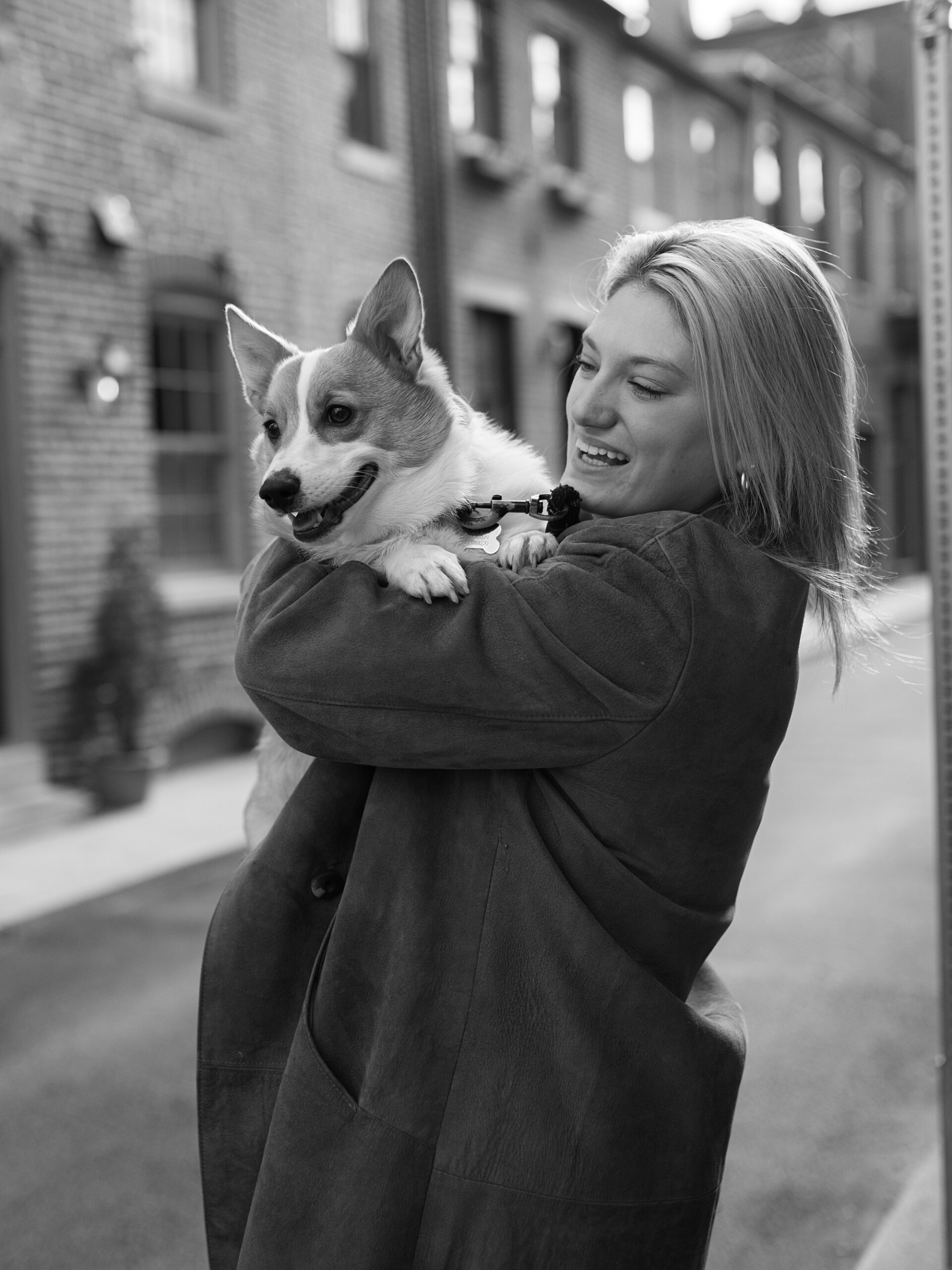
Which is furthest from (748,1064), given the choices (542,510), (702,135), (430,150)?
(702,135)

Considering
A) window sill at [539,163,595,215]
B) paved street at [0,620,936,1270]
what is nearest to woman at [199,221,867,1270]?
paved street at [0,620,936,1270]

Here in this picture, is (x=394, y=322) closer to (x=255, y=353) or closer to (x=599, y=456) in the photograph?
(x=255, y=353)

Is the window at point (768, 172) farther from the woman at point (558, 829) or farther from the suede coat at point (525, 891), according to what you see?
the suede coat at point (525, 891)

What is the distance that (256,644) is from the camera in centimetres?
171

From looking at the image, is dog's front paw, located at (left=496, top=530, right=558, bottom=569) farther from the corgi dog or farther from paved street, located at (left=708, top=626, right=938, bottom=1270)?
paved street, located at (left=708, top=626, right=938, bottom=1270)

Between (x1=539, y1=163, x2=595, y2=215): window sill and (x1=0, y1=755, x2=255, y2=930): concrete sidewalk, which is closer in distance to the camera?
(x1=0, y1=755, x2=255, y2=930): concrete sidewalk

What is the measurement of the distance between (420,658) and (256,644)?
0.24 meters

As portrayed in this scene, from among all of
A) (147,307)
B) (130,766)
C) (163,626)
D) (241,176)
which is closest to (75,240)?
(147,307)

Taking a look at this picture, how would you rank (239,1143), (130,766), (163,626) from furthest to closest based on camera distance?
(163,626) < (130,766) < (239,1143)

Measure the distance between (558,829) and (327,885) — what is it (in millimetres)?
353

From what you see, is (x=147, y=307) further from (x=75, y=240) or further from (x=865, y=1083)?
(x=865, y=1083)

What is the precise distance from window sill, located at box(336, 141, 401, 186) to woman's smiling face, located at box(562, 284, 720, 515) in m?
10.9

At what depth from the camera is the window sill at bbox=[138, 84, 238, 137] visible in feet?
32.4

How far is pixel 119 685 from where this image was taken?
9.20 meters
